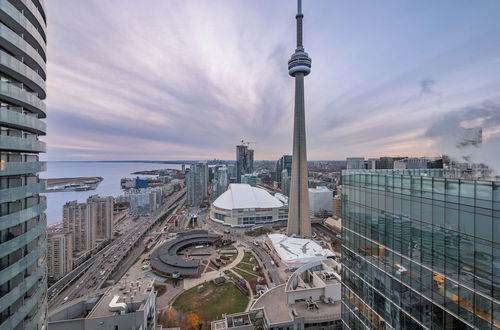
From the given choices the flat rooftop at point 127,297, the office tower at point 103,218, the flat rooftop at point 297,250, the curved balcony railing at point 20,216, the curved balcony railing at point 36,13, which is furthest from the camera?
the office tower at point 103,218

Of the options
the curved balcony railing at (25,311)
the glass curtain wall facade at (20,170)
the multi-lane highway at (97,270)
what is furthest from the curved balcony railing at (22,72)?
the multi-lane highway at (97,270)

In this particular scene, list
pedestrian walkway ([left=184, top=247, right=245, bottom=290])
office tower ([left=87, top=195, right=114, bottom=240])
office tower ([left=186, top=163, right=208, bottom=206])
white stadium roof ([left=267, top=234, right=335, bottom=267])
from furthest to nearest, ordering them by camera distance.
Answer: office tower ([left=186, top=163, right=208, bottom=206])
office tower ([left=87, top=195, right=114, bottom=240])
white stadium roof ([left=267, top=234, right=335, bottom=267])
pedestrian walkway ([left=184, top=247, right=245, bottom=290])

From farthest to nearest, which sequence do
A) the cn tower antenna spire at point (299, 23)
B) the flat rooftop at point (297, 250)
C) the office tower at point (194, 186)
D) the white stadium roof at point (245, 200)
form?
the office tower at point (194, 186) → the white stadium roof at point (245, 200) → the cn tower antenna spire at point (299, 23) → the flat rooftop at point (297, 250)

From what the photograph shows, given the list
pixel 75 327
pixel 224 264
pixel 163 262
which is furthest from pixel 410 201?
pixel 163 262

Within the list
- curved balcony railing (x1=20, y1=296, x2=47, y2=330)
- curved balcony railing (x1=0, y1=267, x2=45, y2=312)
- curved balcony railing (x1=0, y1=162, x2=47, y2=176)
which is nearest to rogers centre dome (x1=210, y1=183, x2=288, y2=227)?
curved balcony railing (x1=20, y1=296, x2=47, y2=330)

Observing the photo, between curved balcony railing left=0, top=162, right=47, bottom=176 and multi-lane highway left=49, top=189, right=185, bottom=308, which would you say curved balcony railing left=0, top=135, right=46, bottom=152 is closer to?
curved balcony railing left=0, top=162, right=47, bottom=176

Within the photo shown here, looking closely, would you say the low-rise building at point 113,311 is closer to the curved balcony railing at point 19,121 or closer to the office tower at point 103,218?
the curved balcony railing at point 19,121

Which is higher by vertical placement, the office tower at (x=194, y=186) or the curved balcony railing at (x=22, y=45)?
the curved balcony railing at (x=22, y=45)
